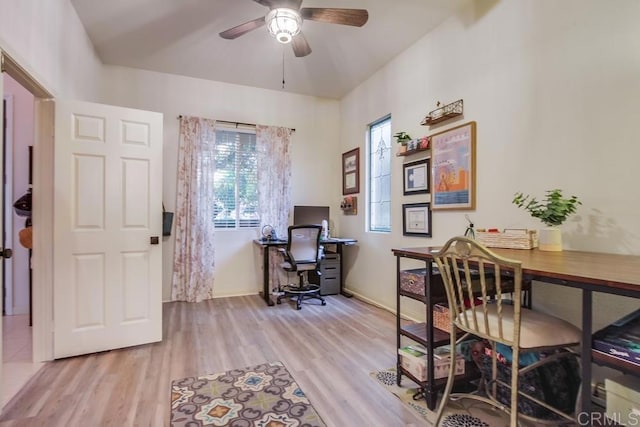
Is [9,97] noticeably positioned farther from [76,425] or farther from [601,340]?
[601,340]

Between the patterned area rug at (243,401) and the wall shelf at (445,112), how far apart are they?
2462 mm

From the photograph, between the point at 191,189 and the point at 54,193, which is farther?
the point at 191,189

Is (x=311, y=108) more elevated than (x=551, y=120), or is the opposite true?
(x=311, y=108)

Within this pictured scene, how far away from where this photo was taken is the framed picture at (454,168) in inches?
104

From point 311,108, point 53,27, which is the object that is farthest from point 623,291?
point 311,108

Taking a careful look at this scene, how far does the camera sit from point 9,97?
3512mm

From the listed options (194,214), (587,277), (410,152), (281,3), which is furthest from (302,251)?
(587,277)

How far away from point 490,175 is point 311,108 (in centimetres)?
307

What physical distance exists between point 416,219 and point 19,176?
4429 millimetres

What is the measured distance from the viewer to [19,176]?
11.7ft

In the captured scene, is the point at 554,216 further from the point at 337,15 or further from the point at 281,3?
the point at 281,3

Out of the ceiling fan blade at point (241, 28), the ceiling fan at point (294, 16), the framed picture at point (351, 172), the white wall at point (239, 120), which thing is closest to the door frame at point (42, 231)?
the ceiling fan blade at point (241, 28)

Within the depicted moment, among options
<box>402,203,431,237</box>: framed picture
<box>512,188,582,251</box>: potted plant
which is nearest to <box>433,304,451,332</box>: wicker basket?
<box>512,188,582,251</box>: potted plant

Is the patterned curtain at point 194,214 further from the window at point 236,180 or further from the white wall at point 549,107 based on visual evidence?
the white wall at point 549,107
